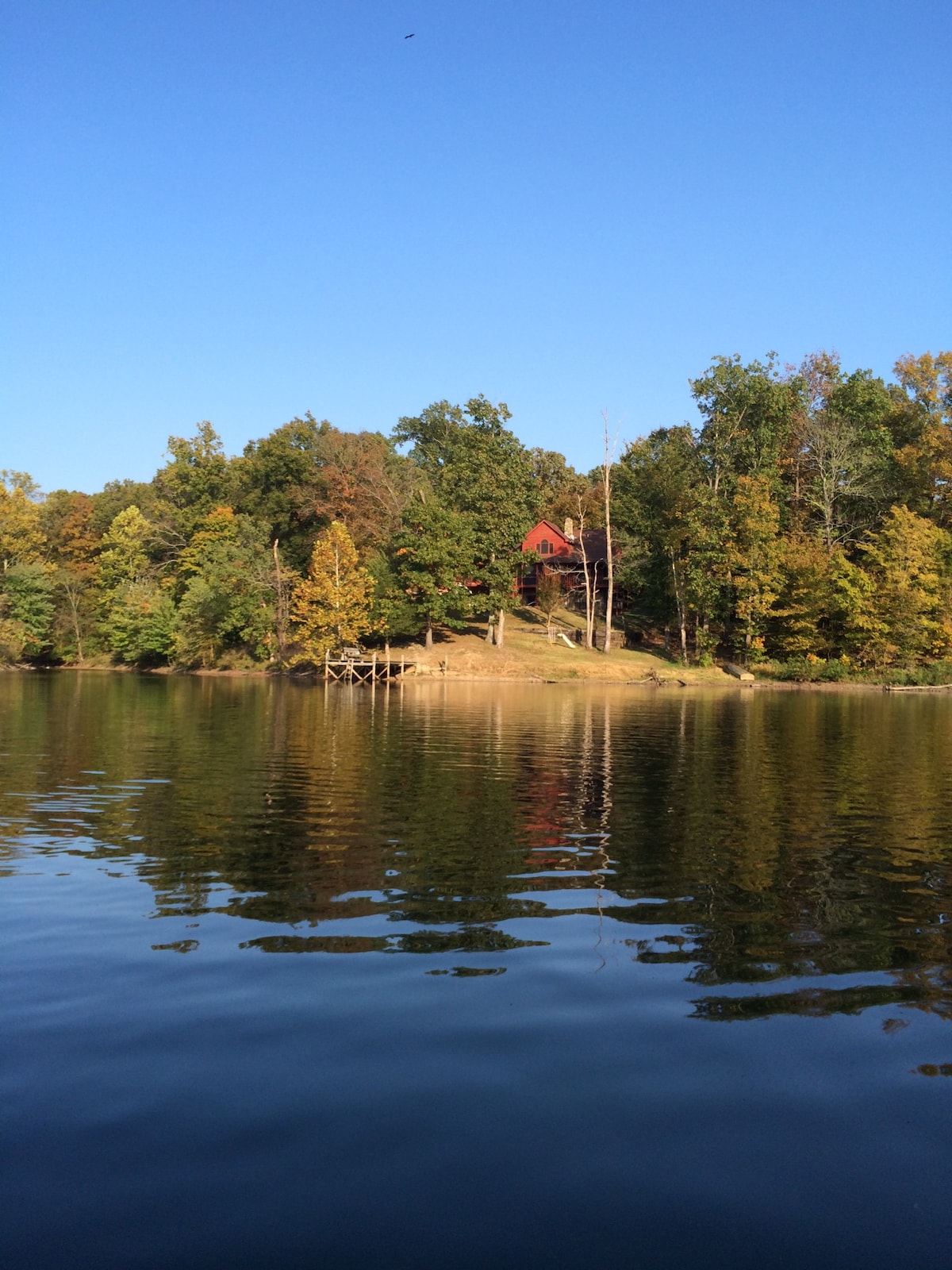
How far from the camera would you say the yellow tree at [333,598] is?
6456 cm

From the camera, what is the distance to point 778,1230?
5.07 metres

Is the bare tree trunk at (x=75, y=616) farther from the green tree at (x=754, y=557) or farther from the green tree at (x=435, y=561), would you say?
the green tree at (x=754, y=557)

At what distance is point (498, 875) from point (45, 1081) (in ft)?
22.4

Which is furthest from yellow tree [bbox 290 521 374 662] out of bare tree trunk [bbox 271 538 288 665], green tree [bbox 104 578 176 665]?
green tree [bbox 104 578 176 665]

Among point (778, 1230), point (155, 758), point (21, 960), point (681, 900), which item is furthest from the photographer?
point (155, 758)

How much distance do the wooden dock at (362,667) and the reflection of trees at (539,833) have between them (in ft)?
94.4

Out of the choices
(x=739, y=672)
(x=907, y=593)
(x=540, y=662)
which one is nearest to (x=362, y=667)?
(x=540, y=662)

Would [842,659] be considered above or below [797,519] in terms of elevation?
below

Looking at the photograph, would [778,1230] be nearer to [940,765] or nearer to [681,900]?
[681,900]

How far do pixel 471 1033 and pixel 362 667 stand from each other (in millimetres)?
59149

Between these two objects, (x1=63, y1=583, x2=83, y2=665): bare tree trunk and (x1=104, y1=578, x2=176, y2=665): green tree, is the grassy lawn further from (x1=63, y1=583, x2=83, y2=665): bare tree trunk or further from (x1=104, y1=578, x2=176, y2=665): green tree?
(x1=63, y1=583, x2=83, y2=665): bare tree trunk

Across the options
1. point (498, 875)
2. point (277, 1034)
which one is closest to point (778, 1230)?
point (277, 1034)

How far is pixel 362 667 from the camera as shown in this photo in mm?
66000

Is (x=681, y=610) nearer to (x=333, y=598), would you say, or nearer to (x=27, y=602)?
(x=333, y=598)
